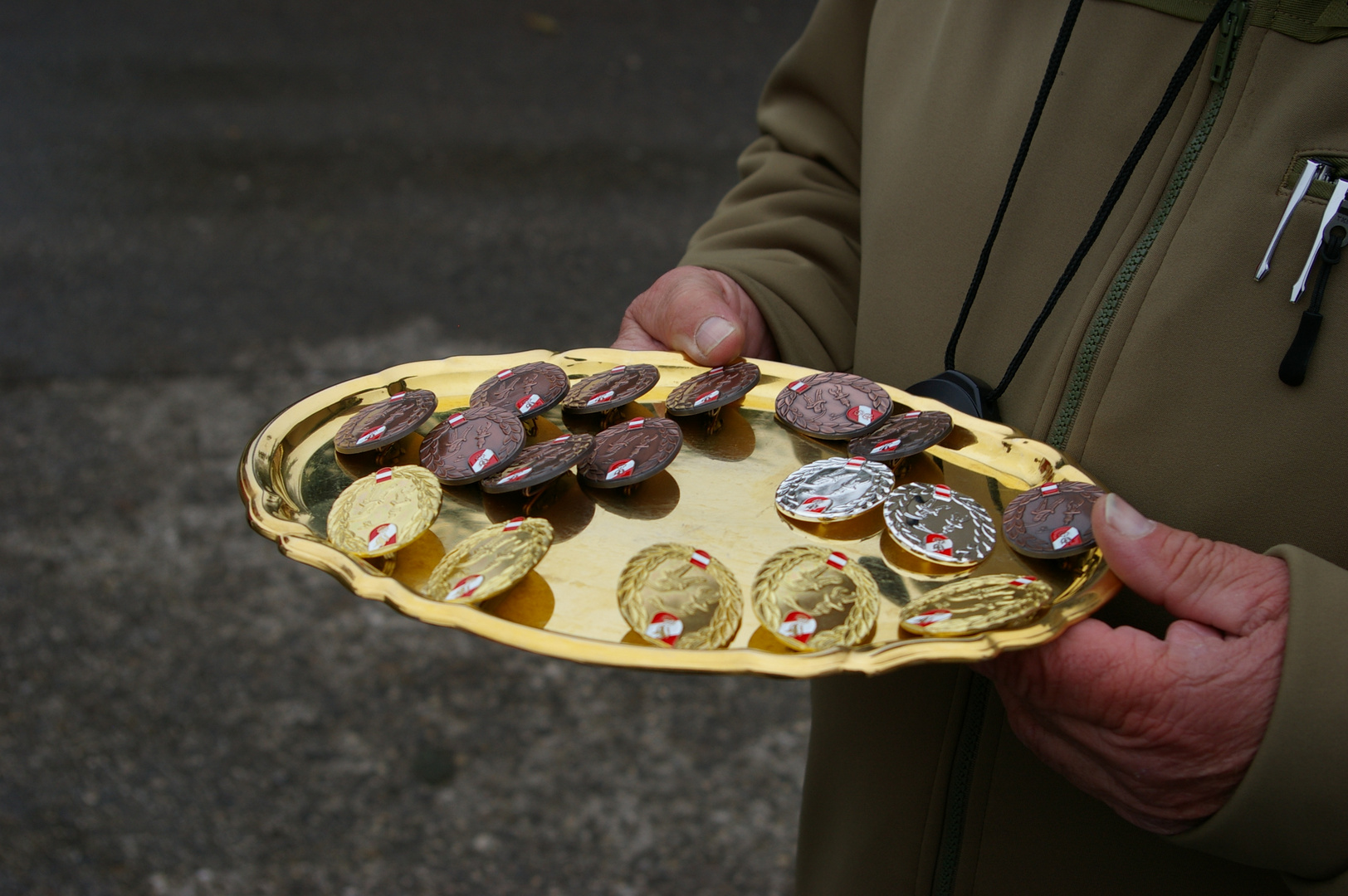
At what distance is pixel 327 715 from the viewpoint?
2750mm

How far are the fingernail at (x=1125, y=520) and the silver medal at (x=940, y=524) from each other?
0.58ft

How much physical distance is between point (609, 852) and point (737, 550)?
1641 mm

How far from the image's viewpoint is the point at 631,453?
118 centimetres

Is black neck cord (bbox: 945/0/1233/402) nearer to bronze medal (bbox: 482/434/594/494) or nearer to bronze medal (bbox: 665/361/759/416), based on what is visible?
bronze medal (bbox: 665/361/759/416)

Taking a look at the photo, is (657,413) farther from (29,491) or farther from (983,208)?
(29,491)

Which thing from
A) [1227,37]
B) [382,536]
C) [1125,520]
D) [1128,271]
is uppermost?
[1227,37]

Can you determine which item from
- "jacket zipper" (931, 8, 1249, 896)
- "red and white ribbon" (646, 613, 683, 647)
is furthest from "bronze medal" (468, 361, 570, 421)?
"jacket zipper" (931, 8, 1249, 896)

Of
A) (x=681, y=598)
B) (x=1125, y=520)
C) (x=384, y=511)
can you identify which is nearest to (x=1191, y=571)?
(x=1125, y=520)

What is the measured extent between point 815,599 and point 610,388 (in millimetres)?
450

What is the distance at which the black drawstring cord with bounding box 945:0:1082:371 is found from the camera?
1.16 m

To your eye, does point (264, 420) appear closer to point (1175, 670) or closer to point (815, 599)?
point (815, 599)

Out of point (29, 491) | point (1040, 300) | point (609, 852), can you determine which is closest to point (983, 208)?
point (1040, 300)

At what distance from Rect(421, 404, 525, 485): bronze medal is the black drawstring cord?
Result: 1.87 feet

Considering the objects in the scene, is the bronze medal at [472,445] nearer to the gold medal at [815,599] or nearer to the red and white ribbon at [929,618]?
the gold medal at [815,599]
